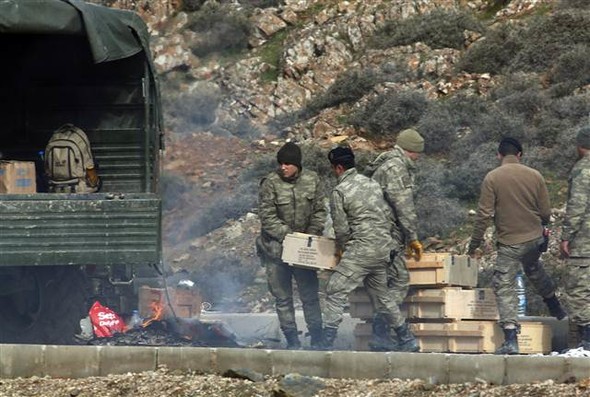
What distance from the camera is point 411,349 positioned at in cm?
1216

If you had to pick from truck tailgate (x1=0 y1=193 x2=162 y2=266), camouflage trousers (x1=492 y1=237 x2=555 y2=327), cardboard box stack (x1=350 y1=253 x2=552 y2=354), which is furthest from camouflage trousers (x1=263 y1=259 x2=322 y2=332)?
camouflage trousers (x1=492 y1=237 x2=555 y2=327)

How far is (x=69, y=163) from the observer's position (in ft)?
44.0

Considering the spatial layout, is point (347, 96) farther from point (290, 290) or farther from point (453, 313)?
point (453, 313)

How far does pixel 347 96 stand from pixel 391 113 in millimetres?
2691

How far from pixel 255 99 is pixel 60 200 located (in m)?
21.9

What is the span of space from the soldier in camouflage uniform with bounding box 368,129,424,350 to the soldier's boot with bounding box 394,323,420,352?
0.23 m

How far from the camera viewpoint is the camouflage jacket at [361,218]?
40.1 ft

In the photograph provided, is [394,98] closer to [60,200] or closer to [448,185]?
[448,185]

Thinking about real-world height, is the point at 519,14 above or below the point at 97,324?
above

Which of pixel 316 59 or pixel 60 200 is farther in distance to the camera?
pixel 316 59

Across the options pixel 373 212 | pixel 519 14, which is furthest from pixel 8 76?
pixel 519 14

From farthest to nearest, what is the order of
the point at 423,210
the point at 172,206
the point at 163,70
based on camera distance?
1. the point at 163,70
2. the point at 172,206
3. the point at 423,210

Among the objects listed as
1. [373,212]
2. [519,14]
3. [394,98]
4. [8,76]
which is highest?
[519,14]

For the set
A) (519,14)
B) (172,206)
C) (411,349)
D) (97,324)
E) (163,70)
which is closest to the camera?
(411,349)
